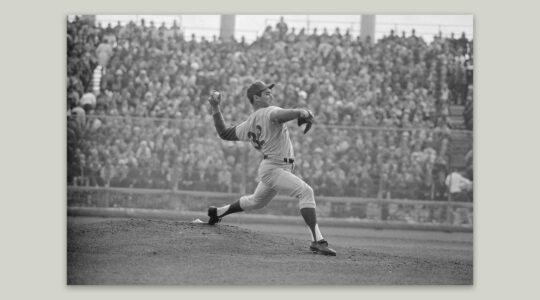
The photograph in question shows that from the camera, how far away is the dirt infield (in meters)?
7.12

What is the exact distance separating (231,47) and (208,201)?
2851 millimetres

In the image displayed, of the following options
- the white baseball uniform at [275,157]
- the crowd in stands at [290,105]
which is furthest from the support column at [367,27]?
the white baseball uniform at [275,157]

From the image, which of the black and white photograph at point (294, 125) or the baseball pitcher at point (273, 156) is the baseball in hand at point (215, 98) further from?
the black and white photograph at point (294, 125)

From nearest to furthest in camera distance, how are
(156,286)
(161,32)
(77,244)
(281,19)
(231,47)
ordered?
(156,286) < (77,244) < (281,19) < (161,32) < (231,47)

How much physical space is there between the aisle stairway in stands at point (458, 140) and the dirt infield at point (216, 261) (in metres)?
4.36

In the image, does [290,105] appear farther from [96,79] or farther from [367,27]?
[96,79]

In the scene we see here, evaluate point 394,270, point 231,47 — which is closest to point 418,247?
point 394,270

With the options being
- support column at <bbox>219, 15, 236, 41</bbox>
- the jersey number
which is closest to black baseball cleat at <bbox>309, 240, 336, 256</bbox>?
the jersey number

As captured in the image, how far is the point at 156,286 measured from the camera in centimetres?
724

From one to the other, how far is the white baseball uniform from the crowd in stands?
185 inches

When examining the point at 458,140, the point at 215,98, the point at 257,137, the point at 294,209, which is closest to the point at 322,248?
the point at 257,137

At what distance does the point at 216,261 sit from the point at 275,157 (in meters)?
1.29

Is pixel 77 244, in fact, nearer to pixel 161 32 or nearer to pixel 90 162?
pixel 90 162

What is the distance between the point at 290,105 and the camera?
552 inches
